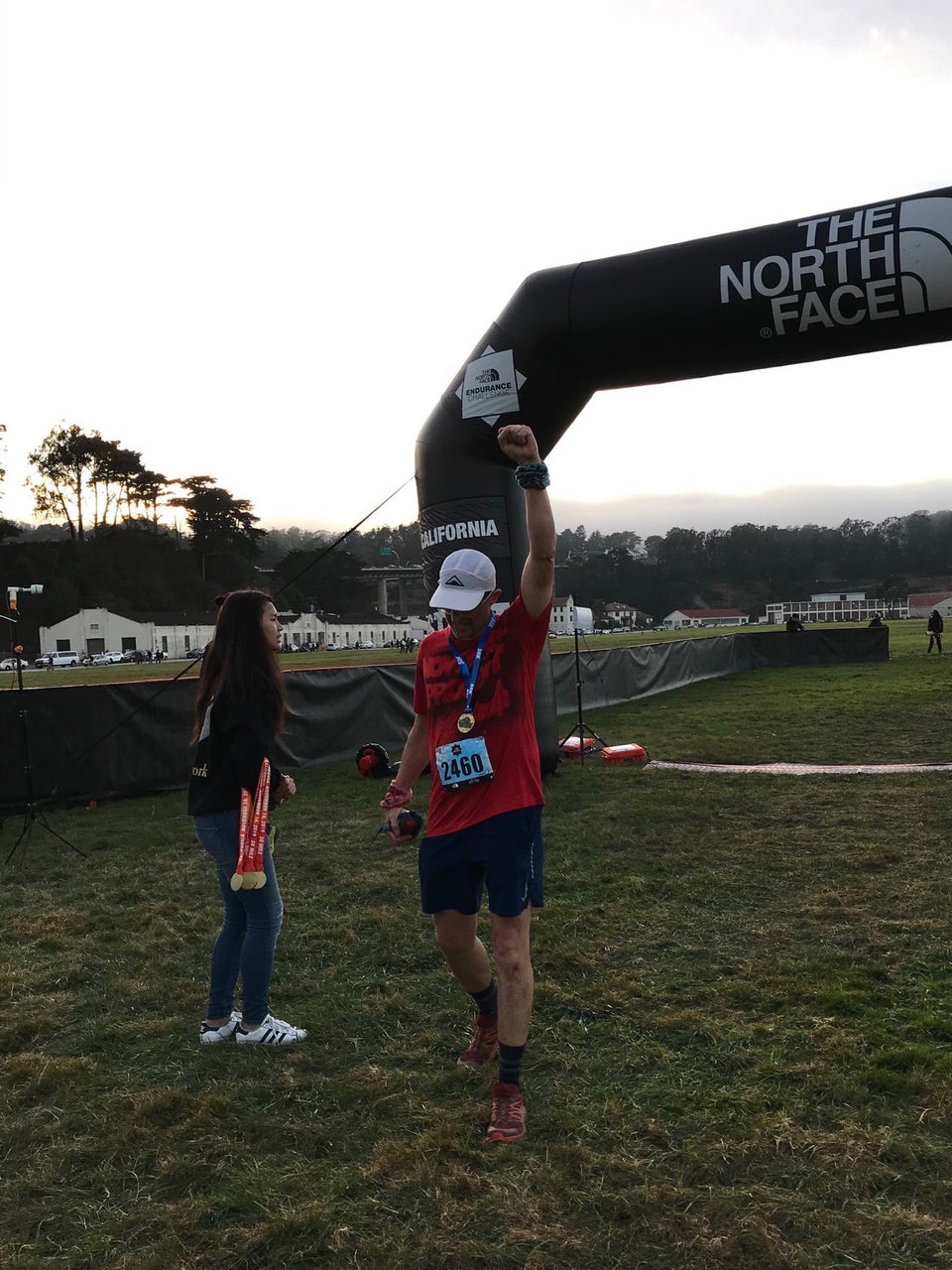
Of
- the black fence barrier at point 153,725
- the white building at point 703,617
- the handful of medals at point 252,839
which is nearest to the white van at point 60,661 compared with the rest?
the black fence barrier at point 153,725

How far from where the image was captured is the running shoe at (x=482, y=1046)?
366cm

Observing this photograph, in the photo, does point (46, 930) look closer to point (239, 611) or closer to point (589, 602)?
point (239, 611)

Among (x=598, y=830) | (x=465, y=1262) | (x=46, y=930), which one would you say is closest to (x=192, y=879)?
(x=46, y=930)

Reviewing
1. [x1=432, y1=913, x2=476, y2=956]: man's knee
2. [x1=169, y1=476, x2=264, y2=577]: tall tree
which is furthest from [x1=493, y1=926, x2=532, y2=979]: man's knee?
[x1=169, y1=476, x2=264, y2=577]: tall tree

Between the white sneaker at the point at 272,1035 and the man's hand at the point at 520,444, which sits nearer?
the man's hand at the point at 520,444

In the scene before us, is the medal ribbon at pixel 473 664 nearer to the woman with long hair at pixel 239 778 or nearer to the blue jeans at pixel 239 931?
the woman with long hair at pixel 239 778

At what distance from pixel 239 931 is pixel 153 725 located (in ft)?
24.7

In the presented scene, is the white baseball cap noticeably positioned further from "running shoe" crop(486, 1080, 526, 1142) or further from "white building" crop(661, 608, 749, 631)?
"white building" crop(661, 608, 749, 631)

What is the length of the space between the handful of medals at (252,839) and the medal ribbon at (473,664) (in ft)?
3.22

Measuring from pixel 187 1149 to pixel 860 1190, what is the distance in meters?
2.08

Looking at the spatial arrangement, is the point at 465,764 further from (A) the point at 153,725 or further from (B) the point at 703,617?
(B) the point at 703,617

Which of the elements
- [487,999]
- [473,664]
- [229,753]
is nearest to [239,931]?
[229,753]

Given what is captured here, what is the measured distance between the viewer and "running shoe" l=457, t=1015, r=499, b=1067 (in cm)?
366

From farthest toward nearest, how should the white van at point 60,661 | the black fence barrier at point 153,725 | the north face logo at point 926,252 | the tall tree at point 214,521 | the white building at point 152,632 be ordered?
the tall tree at point 214,521, the white building at point 152,632, the white van at point 60,661, the black fence barrier at point 153,725, the north face logo at point 926,252
